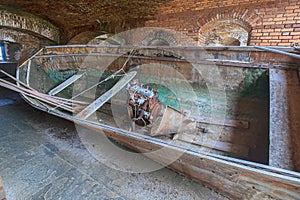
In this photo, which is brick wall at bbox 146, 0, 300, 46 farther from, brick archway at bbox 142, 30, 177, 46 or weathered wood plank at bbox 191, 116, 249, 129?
weathered wood plank at bbox 191, 116, 249, 129

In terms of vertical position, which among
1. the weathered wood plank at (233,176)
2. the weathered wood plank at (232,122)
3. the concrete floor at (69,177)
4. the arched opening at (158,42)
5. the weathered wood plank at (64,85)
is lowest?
the concrete floor at (69,177)

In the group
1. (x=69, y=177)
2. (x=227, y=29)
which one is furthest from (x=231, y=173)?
(x=227, y=29)

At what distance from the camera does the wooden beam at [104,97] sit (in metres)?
1.86

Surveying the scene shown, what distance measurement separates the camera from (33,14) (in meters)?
5.43

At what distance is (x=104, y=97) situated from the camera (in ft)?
7.11

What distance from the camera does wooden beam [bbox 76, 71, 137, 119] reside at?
1864 millimetres

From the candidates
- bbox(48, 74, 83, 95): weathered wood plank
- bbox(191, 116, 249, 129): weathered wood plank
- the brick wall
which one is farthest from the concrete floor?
the brick wall

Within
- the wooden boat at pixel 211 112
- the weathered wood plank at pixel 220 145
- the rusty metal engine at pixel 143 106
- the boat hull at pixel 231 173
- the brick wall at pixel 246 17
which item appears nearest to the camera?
the boat hull at pixel 231 173

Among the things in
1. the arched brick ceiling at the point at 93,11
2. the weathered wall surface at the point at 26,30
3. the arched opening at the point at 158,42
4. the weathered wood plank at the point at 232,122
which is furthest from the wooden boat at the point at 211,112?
the weathered wall surface at the point at 26,30

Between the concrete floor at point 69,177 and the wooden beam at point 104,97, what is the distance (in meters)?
0.40

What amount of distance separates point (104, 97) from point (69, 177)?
1013 mm

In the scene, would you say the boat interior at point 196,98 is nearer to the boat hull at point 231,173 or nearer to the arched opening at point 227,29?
the boat hull at point 231,173

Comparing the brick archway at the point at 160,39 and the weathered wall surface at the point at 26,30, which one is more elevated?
the weathered wall surface at the point at 26,30

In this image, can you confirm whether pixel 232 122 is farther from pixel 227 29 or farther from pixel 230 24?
pixel 227 29
